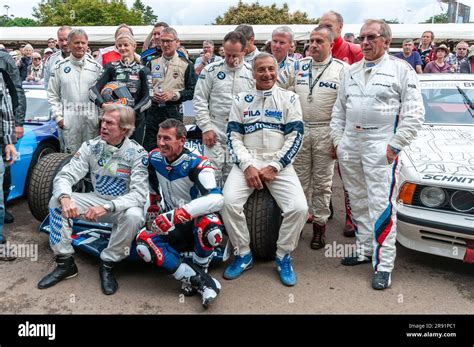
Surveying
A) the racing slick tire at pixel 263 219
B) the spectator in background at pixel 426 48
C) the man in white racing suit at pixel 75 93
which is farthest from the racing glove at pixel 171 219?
the spectator in background at pixel 426 48

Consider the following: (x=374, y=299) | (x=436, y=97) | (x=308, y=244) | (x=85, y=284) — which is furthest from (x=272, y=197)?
(x=436, y=97)

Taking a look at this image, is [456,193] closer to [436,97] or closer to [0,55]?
[436,97]

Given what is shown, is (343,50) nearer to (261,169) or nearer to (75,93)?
(261,169)

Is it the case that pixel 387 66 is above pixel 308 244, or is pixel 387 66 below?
above

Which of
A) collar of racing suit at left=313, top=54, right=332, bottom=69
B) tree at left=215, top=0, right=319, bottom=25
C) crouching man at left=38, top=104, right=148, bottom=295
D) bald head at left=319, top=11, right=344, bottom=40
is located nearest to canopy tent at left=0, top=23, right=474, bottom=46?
bald head at left=319, top=11, right=344, bottom=40

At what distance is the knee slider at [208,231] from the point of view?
326 centimetres

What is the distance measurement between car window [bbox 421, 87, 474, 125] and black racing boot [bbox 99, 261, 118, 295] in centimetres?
350

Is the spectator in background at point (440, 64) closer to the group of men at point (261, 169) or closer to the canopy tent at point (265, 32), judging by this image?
the group of men at point (261, 169)

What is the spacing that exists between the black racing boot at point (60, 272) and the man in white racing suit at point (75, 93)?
5.93 ft

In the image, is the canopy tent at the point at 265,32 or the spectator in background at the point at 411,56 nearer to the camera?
the spectator in background at the point at 411,56

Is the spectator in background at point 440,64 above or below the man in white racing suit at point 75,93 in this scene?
above
